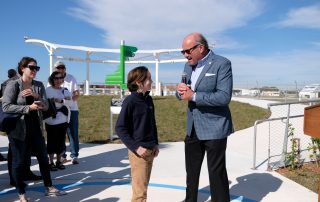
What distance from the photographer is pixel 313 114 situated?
10.7 ft

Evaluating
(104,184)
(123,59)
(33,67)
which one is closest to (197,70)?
(33,67)

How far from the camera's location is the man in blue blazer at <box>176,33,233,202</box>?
12.4 feet

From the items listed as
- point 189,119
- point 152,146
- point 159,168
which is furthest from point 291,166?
point 152,146

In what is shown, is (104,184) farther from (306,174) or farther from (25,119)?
(306,174)

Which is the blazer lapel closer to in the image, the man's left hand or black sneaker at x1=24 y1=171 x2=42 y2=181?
the man's left hand

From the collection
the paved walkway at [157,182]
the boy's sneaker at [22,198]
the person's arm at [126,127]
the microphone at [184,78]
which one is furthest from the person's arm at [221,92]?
the boy's sneaker at [22,198]

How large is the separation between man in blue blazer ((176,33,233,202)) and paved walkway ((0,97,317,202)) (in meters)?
0.96

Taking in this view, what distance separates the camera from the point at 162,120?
1400 centimetres

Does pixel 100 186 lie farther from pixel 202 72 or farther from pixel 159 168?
pixel 202 72

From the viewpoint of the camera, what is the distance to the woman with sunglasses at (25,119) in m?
4.33

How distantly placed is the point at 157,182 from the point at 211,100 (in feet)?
7.37

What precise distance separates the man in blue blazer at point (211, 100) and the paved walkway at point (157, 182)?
959 mm

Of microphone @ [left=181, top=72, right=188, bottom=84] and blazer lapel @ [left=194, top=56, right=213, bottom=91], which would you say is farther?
microphone @ [left=181, top=72, right=188, bottom=84]

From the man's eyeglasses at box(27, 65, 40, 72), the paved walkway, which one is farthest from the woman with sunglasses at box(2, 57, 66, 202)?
the paved walkway
